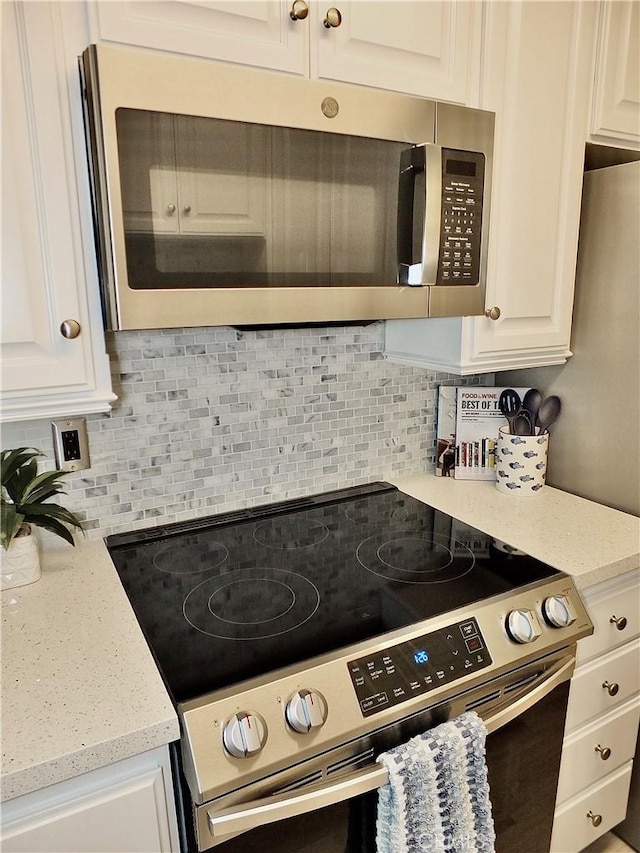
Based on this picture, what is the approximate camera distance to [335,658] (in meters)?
0.93

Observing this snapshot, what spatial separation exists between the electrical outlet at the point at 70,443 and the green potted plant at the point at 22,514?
65 millimetres

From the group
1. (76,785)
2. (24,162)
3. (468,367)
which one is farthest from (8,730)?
(468,367)

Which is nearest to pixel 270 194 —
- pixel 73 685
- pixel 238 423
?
pixel 238 423

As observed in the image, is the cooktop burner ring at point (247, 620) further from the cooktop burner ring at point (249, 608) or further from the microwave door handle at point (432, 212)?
the microwave door handle at point (432, 212)

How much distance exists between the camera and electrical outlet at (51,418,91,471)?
124 cm

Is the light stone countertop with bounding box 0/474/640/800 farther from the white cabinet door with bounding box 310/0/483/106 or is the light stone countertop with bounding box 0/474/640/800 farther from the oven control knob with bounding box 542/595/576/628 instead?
the white cabinet door with bounding box 310/0/483/106

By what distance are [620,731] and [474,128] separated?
142 cm

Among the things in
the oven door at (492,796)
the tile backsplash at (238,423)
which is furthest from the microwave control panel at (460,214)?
the oven door at (492,796)

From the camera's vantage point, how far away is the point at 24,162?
891 millimetres

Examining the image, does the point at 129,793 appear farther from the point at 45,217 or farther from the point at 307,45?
the point at 307,45

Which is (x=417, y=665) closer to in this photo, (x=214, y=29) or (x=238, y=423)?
(x=238, y=423)

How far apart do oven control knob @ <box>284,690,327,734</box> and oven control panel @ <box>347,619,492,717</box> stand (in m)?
0.07

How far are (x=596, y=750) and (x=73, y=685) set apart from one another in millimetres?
1211

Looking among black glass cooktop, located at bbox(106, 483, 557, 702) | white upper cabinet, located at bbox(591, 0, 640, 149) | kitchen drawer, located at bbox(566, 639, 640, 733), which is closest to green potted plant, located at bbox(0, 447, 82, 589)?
black glass cooktop, located at bbox(106, 483, 557, 702)
